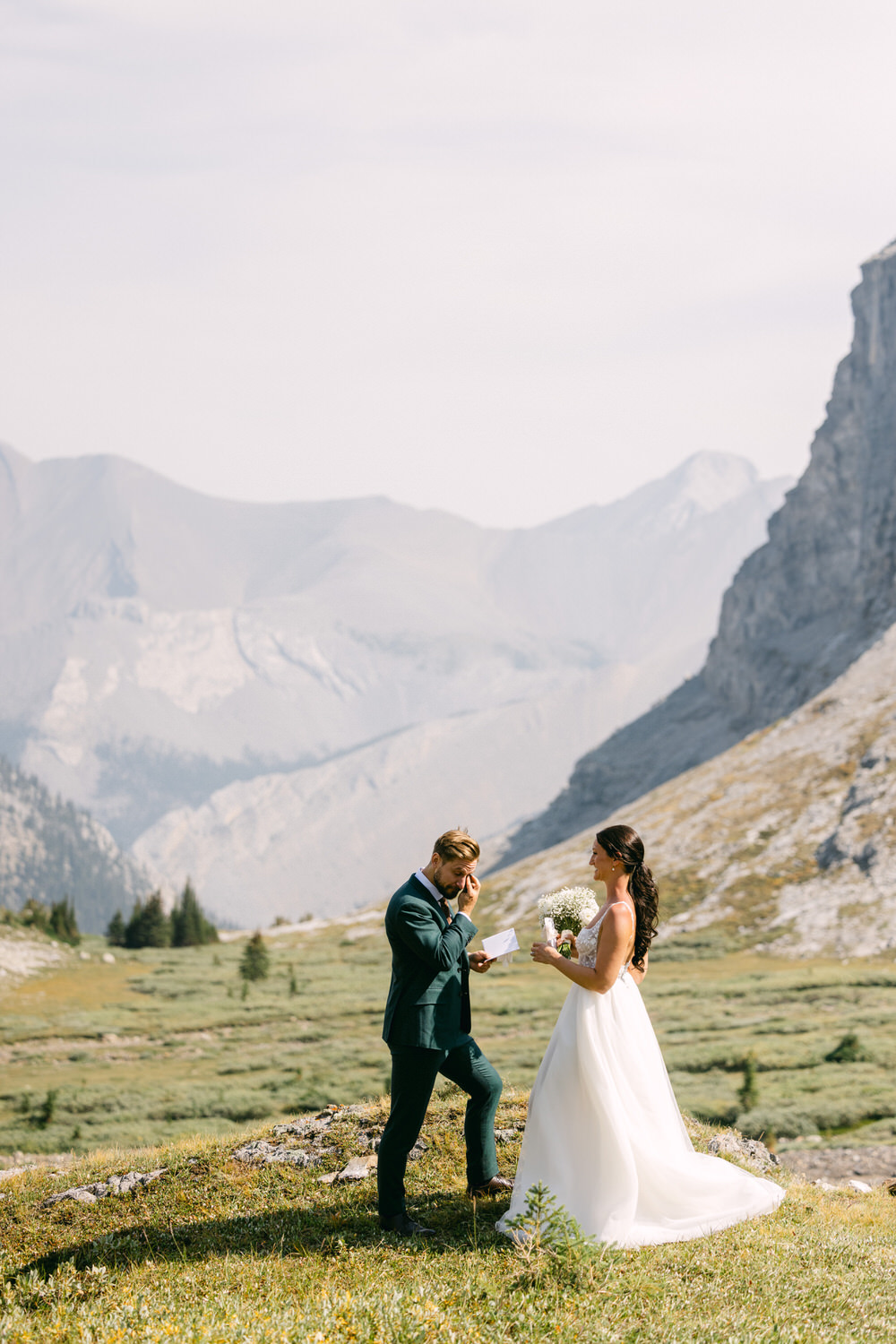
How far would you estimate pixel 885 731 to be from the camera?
96.6 meters

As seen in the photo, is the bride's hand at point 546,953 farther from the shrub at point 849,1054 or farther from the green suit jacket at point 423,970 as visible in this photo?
the shrub at point 849,1054

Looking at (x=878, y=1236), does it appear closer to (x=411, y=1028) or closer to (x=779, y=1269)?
(x=779, y=1269)

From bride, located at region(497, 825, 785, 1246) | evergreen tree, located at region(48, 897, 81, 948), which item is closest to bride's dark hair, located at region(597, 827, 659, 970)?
bride, located at region(497, 825, 785, 1246)

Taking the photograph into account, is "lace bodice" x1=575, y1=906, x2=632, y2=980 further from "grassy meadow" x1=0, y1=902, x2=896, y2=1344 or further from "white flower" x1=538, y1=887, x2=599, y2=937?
"grassy meadow" x1=0, y1=902, x2=896, y2=1344

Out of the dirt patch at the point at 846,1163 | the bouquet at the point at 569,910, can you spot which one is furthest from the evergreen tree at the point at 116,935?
the bouquet at the point at 569,910

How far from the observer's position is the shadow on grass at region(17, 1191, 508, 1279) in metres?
9.91

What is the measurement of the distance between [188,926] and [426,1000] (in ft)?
326

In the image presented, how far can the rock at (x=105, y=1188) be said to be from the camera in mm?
12594

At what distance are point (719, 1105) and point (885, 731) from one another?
75536mm

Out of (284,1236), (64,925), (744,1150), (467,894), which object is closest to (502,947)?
(467,894)

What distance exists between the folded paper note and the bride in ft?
0.86

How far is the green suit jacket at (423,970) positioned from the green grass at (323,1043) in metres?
14.3

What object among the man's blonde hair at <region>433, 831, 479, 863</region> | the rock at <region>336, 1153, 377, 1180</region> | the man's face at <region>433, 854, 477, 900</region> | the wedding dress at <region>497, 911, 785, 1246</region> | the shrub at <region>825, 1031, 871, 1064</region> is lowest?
the shrub at <region>825, 1031, 871, 1064</region>

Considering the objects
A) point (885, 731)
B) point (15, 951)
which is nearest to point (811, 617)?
point (885, 731)
